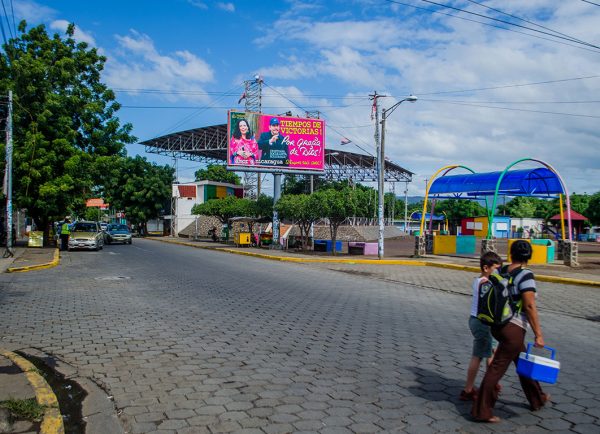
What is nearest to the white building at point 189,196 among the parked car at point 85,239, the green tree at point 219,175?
the green tree at point 219,175

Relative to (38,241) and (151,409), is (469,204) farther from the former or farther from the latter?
(151,409)

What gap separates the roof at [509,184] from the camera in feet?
76.2

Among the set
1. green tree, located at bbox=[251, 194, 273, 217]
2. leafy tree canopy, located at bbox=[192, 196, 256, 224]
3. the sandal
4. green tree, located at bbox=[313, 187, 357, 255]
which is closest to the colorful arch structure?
green tree, located at bbox=[313, 187, 357, 255]

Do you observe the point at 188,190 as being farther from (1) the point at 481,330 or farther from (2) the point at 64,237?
(1) the point at 481,330

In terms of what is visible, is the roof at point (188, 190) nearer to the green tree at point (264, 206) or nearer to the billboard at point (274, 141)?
the green tree at point (264, 206)

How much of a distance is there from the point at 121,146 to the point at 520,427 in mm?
30315

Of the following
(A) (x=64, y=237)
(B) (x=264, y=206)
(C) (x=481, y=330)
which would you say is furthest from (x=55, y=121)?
(C) (x=481, y=330)

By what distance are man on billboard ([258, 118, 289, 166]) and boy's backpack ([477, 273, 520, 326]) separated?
94.8ft

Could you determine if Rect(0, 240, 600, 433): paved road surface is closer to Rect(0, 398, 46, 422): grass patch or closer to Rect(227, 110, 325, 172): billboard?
Rect(0, 398, 46, 422): grass patch

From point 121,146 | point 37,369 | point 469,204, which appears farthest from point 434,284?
point 469,204

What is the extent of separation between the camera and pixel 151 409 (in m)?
4.32

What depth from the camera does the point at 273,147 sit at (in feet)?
107

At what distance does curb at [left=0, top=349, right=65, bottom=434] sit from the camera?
12.8 feet

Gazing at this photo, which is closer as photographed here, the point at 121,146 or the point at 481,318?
the point at 481,318
